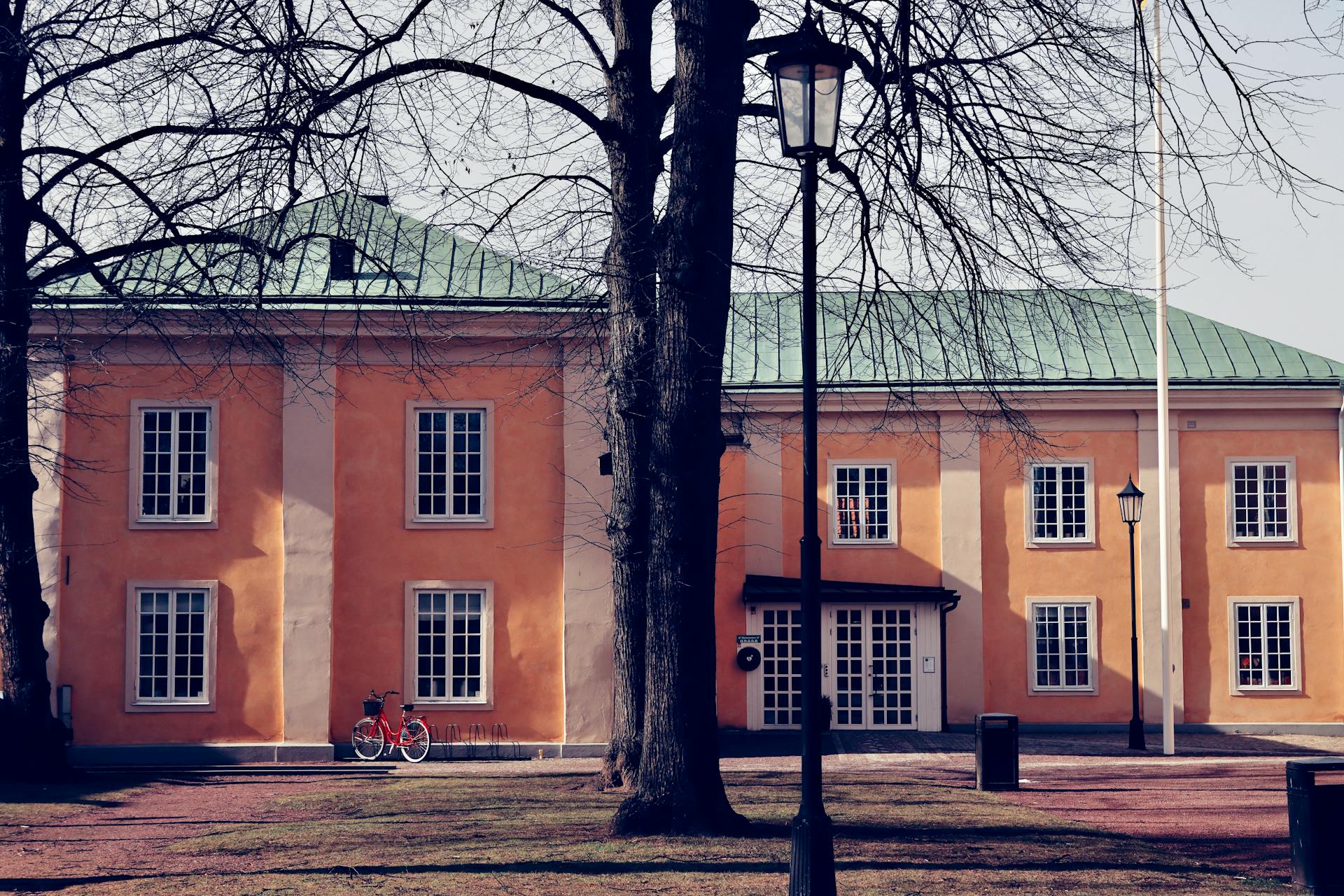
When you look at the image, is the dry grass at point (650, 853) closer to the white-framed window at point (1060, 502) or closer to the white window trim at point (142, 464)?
the white window trim at point (142, 464)

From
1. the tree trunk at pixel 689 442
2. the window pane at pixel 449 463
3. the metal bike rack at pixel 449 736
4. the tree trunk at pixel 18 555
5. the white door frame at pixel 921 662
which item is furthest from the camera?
the white door frame at pixel 921 662

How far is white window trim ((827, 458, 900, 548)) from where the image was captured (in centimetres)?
2762

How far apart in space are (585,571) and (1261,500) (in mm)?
14821

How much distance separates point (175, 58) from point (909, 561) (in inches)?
789

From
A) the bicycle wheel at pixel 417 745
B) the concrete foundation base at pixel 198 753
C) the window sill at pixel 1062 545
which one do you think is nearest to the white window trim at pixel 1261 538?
the window sill at pixel 1062 545

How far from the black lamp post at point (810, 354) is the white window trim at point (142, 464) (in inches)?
589

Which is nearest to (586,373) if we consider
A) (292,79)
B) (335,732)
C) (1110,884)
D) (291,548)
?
(291,548)

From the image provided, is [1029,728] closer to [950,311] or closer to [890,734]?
[890,734]

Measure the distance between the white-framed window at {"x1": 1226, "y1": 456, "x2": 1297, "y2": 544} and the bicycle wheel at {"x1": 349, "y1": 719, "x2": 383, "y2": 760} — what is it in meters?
17.5

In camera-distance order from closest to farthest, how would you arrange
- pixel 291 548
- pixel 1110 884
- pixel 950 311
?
pixel 1110 884
pixel 950 311
pixel 291 548

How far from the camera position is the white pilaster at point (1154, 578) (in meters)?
27.1

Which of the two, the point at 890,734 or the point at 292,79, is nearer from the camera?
the point at 292,79

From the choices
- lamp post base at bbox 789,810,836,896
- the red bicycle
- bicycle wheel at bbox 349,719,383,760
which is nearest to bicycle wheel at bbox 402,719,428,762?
the red bicycle

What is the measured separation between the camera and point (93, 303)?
70.8 ft
